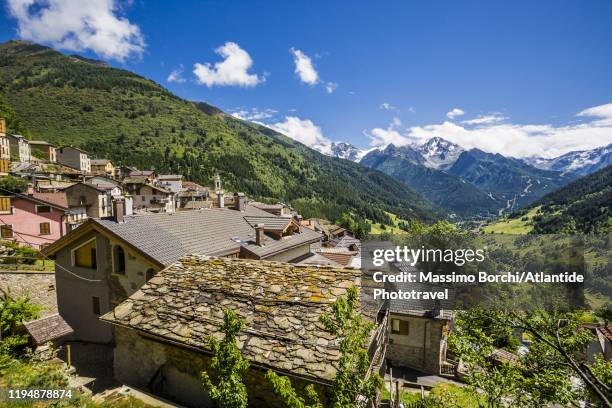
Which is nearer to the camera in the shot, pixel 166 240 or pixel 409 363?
pixel 166 240

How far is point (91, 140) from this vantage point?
479ft

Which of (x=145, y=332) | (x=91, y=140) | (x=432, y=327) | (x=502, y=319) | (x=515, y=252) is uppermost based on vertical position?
(x=91, y=140)

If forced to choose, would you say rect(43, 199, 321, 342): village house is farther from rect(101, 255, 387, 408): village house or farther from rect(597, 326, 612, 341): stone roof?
rect(597, 326, 612, 341): stone roof

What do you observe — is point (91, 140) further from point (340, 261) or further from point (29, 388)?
point (29, 388)

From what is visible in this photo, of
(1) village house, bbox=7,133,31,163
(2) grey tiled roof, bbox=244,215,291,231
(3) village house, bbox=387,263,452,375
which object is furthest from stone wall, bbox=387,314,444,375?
(1) village house, bbox=7,133,31,163

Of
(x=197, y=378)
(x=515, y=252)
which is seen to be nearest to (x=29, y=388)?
(x=197, y=378)

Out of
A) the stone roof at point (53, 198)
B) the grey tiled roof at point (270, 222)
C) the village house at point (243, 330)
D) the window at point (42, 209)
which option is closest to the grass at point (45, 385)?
the village house at point (243, 330)

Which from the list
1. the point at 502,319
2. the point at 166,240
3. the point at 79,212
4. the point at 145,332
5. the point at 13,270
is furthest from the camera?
the point at 79,212

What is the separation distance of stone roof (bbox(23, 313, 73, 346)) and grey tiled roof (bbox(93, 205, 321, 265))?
4.98 m

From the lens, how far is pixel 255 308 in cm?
834

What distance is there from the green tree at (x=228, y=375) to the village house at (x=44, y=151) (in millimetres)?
A: 121393

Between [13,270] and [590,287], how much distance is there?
3542cm

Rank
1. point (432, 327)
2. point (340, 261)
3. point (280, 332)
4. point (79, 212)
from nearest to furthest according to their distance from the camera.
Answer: point (280, 332)
point (432, 327)
point (340, 261)
point (79, 212)

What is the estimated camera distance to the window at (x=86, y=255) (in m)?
17.9
